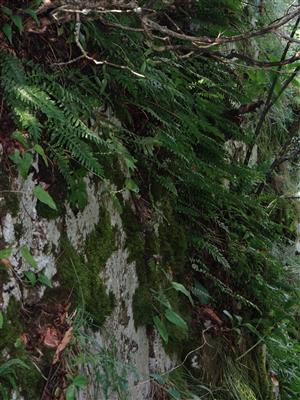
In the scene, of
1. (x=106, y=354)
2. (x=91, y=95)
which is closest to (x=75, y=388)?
(x=106, y=354)

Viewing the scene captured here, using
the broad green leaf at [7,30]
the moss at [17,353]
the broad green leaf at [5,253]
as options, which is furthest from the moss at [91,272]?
the broad green leaf at [7,30]

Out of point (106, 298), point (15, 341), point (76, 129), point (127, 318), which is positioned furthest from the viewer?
point (127, 318)

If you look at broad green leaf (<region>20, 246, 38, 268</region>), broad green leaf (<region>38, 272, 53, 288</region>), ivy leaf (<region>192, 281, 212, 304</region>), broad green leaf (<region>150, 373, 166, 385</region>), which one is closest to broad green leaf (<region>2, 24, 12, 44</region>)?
broad green leaf (<region>20, 246, 38, 268</region>)

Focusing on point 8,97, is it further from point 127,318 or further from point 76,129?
point 127,318

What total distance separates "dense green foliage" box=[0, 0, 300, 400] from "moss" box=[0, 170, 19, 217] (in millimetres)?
170

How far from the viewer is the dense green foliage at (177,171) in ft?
7.35

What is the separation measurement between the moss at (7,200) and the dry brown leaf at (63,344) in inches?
20.6

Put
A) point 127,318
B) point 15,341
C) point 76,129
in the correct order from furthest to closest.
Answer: point 127,318 → point 76,129 → point 15,341

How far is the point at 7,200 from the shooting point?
6.49ft

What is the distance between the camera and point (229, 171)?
362 cm

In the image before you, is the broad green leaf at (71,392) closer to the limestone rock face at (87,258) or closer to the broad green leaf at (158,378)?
the limestone rock face at (87,258)

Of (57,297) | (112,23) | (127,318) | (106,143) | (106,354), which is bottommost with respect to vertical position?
(127,318)

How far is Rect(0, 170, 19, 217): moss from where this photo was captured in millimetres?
1964

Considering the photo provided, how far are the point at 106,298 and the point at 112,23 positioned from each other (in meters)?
1.36
